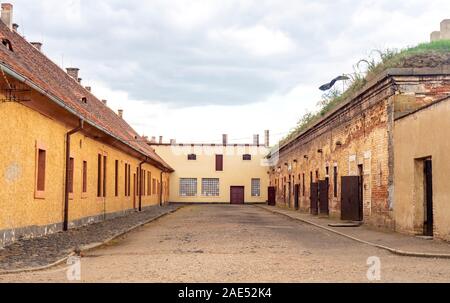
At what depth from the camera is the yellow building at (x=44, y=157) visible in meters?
11.8

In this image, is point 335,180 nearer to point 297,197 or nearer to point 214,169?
point 297,197

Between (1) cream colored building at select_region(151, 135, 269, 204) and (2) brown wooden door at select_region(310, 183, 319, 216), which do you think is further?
(1) cream colored building at select_region(151, 135, 269, 204)

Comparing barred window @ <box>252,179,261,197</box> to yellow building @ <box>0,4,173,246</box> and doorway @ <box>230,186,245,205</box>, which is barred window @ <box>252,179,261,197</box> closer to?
doorway @ <box>230,186,245,205</box>

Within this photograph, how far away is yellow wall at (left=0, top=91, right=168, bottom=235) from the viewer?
11820 mm

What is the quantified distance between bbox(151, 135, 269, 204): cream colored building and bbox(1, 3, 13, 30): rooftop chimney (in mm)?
39341

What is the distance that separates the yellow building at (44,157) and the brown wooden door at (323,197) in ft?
29.7

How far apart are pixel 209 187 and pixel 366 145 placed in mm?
40976

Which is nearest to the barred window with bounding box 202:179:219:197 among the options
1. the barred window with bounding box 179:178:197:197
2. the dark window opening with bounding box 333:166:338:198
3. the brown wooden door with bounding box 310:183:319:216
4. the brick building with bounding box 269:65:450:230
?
the barred window with bounding box 179:178:197:197

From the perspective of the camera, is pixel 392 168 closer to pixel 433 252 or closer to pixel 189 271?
pixel 433 252

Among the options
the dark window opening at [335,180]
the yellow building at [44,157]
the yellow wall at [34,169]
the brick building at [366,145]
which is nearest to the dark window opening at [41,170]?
the yellow building at [44,157]

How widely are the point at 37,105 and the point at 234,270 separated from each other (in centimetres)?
735

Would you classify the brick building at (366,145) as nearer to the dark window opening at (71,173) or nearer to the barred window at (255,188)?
the dark window opening at (71,173)

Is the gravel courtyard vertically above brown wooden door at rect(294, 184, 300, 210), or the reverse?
brown wooden door at rect(294, 184, 300, 210)

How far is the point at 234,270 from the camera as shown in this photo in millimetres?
8391
